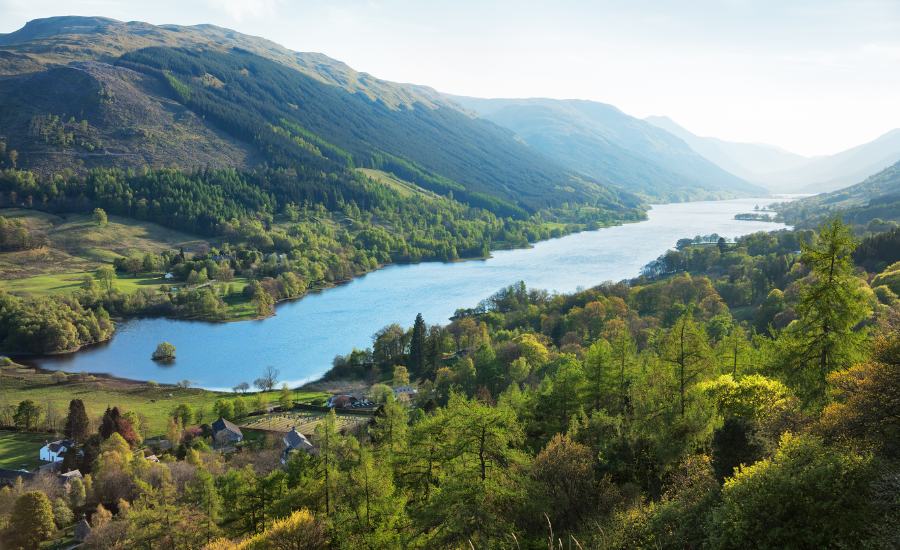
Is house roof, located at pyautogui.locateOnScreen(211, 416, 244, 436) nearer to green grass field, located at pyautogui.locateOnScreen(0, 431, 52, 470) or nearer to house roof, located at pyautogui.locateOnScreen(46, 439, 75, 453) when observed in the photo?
house roof, located at pyautogui.locateOnScreen(46, 439, 75, 453)

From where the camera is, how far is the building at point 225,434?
214ft

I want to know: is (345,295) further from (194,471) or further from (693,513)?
(693,513)

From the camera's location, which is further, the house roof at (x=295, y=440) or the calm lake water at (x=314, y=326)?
the calm lake water at (x=314, y=326)

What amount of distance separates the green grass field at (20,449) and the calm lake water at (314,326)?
2724 centimetres

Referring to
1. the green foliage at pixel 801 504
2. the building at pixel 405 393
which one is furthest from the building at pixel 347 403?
the green foliage at pixel 801 504

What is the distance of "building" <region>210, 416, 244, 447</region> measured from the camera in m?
65.3

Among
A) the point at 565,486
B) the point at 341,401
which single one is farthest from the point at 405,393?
the point at 565,486

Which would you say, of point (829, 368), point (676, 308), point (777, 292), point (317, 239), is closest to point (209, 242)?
point (317, 239)

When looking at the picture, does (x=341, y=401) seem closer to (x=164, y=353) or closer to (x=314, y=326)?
(x=164, y=353)

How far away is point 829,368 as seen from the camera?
22.5 meters

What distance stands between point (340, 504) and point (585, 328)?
218ft

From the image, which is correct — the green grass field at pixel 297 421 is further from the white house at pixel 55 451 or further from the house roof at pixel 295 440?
the white house at pixel 55 451

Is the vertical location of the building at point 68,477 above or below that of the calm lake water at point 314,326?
below

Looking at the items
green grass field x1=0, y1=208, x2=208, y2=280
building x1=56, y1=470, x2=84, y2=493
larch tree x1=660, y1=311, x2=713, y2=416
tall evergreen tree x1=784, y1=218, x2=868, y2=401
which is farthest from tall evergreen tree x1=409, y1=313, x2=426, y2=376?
green grass field x1=0, y1=208, x2=208, y2=280
